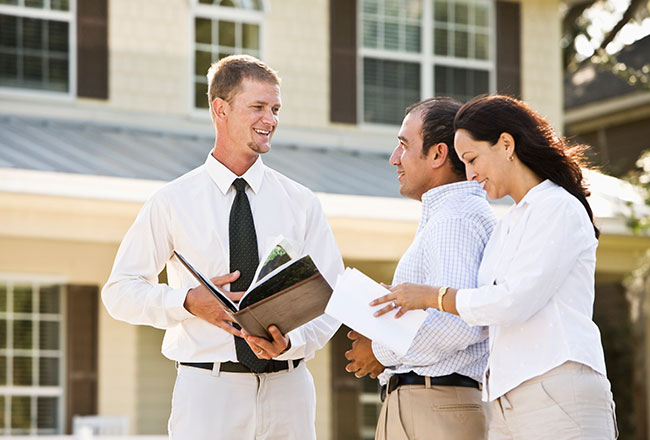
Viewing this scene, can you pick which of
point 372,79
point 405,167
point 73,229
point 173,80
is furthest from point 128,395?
point 405,167

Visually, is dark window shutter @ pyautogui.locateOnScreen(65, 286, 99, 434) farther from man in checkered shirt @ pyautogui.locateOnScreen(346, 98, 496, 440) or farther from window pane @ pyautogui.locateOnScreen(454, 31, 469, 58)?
man in checkered shirt @ pyautogui.locateOnScreen(346, 98, 496, 440)

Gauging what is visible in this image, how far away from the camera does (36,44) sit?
38.1ft

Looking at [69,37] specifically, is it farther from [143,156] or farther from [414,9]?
[414,9]

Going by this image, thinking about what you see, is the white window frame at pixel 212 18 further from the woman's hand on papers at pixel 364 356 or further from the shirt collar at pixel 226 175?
the woman's hand on papers at pixel 364 356

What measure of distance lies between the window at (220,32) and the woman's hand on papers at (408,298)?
8790mm

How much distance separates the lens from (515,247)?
353 centimetres

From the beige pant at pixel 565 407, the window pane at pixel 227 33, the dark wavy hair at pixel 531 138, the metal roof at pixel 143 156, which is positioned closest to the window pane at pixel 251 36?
the window pane at pixel 227 33

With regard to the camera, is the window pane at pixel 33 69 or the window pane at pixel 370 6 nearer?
the window pane at pixel 33 69

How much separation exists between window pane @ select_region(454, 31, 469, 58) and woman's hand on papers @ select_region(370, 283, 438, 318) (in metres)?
10.3

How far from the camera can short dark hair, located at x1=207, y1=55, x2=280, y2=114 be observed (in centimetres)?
432

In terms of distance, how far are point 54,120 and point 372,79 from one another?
3.69 metres

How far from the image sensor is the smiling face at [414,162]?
13.5ft

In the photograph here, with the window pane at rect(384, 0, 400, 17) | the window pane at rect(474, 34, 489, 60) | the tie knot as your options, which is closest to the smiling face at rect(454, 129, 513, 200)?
the tie knot

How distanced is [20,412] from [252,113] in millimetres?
7807
